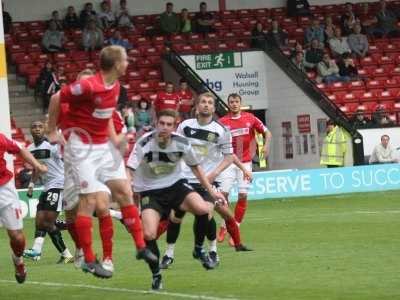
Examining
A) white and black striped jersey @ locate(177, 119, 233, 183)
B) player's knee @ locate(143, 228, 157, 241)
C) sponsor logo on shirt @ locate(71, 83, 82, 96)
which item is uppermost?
sponsor logo on shirt @ locate(71, 83, 82, 96)

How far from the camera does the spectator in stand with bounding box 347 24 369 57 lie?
37.6m

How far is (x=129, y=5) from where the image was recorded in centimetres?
3862

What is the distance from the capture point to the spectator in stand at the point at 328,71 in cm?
3620

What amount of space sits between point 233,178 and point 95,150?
23.1 ft

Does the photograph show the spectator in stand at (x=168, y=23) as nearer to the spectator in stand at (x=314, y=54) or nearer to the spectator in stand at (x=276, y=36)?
the spectator in stand at (x=276, y=36)

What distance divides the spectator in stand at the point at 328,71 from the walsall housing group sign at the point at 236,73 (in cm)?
168

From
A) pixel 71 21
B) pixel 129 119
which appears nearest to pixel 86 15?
pixel 71 21

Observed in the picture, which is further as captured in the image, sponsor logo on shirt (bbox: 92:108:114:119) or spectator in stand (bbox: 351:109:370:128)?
spectator in stand (bbox: 351:109:370:128)

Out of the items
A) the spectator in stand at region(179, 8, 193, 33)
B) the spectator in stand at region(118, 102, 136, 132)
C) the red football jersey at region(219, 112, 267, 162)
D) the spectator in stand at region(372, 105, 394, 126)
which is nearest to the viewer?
the red football jersey at region(219, 112, 267, 162)

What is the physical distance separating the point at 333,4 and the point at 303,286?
30128 mm

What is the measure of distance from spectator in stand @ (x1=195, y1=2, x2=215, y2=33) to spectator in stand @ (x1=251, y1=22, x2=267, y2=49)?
1.62m

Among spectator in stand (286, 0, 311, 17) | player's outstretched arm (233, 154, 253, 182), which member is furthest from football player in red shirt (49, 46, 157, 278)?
spectator in stand (286, 0, 311, 17)

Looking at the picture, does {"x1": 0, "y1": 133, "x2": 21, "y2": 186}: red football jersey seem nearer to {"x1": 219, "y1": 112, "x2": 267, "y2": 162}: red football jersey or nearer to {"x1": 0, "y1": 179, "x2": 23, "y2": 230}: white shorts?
{"x1": 0, "y1": 179, "x2": 23, "y2": 230}: white shorts

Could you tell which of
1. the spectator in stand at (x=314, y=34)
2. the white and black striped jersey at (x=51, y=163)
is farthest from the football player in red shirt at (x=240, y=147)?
the spectator in stand at (x=314, y=34)
